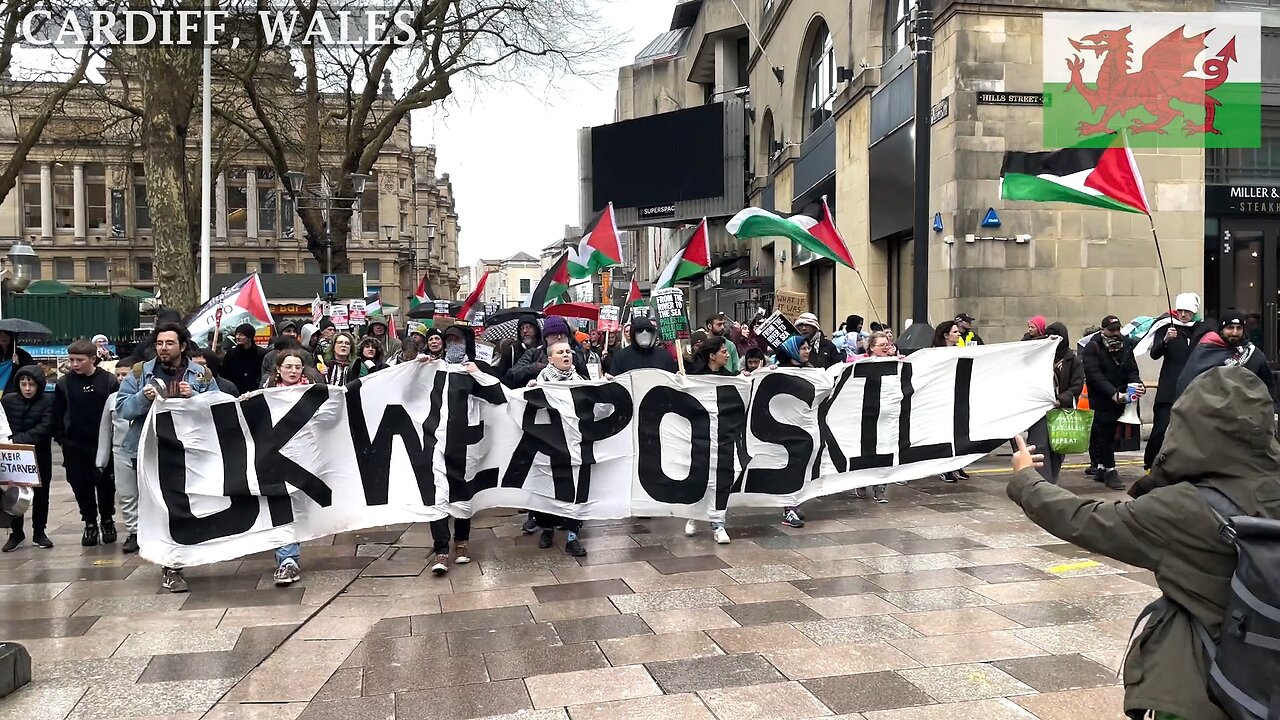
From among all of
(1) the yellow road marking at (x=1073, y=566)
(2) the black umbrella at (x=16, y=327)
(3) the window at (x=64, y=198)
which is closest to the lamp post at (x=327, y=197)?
(2) the black umbrella at (x=16, y=327)

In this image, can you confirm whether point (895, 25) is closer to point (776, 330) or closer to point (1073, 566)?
point (776, 330)

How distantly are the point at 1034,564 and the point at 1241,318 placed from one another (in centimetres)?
380

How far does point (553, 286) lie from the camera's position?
14320mm

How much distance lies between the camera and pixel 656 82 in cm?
5406

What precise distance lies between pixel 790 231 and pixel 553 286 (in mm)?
4126

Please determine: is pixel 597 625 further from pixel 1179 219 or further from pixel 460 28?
pixel 460 28

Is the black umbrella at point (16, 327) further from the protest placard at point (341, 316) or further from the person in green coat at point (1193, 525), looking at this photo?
the person in green coat at point (1193, 525)

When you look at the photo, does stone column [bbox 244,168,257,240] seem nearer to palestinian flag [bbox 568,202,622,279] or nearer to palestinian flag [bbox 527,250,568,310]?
palestinian flag [bbox 527,250,568,310]

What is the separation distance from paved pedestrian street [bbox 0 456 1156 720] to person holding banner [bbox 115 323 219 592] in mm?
1060

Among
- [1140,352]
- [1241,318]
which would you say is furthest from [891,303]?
[1241,318]

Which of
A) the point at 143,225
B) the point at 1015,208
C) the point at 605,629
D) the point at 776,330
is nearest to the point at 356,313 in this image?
the point at 776,330

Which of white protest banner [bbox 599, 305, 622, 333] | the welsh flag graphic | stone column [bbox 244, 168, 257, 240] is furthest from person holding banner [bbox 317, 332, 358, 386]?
stone column [bbox 244, 168, 257, 240]

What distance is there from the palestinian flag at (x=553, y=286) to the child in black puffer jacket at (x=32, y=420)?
6.78 m

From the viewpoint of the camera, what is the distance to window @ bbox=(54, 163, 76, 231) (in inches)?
2781
